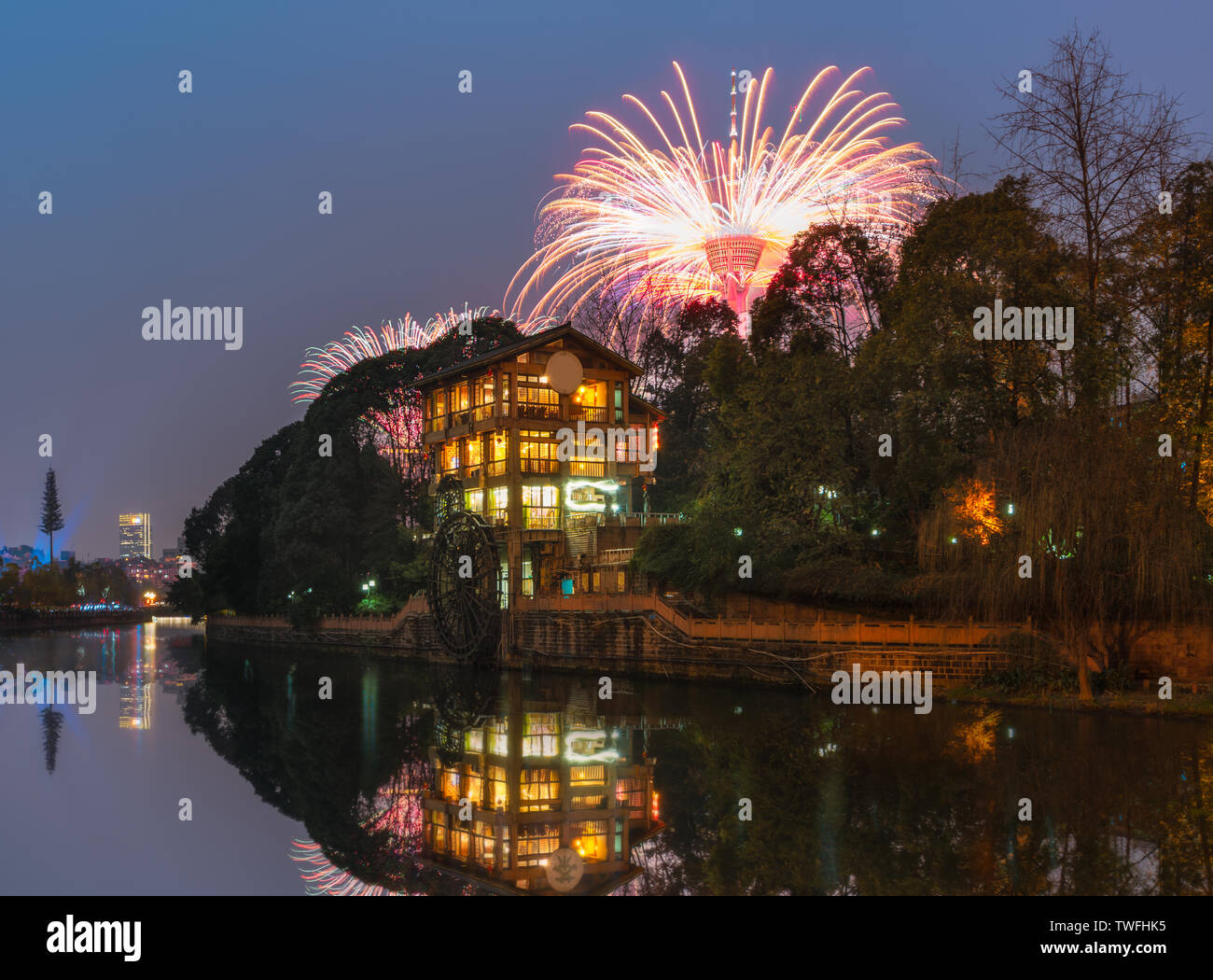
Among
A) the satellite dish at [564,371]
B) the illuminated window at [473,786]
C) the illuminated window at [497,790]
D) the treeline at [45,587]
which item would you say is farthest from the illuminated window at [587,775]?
the treeline at [45,587]

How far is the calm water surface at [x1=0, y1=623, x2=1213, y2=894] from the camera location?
14.0 m

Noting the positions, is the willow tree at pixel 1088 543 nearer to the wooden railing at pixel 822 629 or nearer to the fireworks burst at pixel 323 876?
the wooden railing at pixel 822 629

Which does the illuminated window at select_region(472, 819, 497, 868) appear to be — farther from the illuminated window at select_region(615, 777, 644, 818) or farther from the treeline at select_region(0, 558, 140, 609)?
the treeline at select_region(0, 558, 140, 609)

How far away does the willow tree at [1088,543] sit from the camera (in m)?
26.8

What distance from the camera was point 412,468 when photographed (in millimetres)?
73250

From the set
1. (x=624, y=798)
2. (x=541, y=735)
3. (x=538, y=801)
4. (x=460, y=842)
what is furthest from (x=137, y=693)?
(x=460, y=842)

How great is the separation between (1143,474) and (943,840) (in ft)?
54.4

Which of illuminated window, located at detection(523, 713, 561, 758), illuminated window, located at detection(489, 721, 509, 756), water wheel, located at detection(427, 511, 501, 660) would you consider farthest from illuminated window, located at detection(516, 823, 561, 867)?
water wheel, located at detection(427, 511, 501, 660)

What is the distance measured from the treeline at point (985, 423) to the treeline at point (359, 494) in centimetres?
2747

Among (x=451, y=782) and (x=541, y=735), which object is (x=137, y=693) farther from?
(x=451, y=782)

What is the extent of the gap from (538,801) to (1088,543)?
16491mm

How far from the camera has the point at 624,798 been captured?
18.6m
